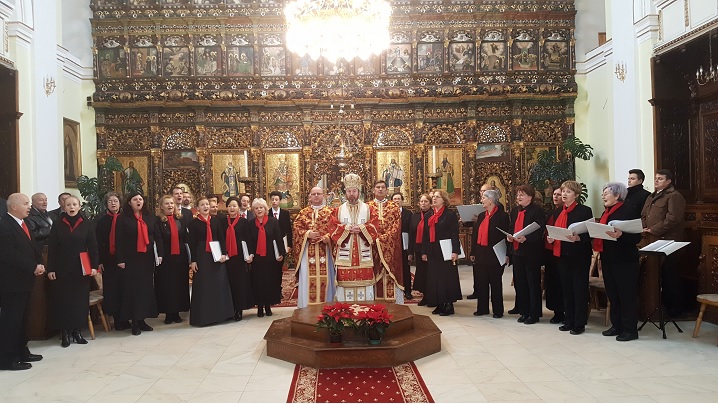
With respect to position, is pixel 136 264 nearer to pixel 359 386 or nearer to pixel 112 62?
pixel 359 386

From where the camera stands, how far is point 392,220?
8.21 m

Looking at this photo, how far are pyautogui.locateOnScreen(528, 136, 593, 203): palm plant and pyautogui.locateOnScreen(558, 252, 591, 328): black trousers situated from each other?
6908 mm

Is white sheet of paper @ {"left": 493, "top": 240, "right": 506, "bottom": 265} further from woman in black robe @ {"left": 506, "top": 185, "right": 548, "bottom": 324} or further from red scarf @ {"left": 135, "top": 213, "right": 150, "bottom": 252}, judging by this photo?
red scarf @ {"left": 135, "top": 213, "right": 150, "bottom": 252}

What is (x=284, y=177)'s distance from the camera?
14.9 m

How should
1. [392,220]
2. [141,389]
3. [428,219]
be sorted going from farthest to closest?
[428,219] < [392,220] < [141,389]

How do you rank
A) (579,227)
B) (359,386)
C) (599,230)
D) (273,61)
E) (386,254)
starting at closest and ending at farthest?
(359,386)
(599,230)
(579,227)
(386,254)
(273,61)

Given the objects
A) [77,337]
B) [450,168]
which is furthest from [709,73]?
[77,337]

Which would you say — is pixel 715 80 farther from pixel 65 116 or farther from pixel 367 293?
pixel 65 116

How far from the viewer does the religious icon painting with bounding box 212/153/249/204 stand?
48.6 ft

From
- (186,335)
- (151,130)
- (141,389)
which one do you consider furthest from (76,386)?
(151,130)

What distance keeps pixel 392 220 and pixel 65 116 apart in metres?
9.45

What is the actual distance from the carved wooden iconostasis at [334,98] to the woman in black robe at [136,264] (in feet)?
22.1

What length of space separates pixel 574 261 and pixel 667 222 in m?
1.40

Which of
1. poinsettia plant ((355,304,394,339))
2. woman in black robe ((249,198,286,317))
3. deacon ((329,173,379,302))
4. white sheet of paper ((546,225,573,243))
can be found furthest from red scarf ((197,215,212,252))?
white sheet of paper ((546,225,573,243))
